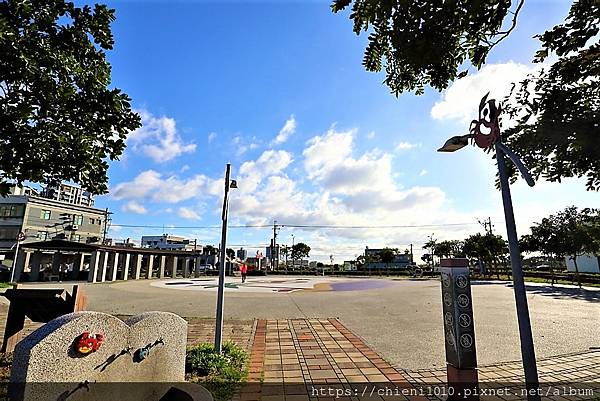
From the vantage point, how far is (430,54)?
2402 millimetres

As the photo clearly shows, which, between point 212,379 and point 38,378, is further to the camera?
point 212,379

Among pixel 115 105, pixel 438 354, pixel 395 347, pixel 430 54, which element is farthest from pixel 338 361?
pixel 115 105

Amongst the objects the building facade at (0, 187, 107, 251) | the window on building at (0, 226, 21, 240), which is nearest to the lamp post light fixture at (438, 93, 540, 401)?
the building facade at (0, 187, 107, 251)

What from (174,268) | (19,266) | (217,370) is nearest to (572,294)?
(217,370)

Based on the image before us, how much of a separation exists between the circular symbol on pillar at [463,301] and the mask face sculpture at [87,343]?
3700 millimetres

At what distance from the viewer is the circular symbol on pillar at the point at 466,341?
3645mm

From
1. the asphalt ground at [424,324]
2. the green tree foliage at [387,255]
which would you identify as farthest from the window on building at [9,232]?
the green tree foliage at [387,255]

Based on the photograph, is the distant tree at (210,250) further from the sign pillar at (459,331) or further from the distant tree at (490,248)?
the sign pillar at (459,331)

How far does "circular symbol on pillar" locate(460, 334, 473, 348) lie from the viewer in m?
3.64

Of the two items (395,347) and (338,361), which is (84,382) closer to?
(338,361)

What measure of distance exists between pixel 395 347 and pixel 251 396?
323 cm

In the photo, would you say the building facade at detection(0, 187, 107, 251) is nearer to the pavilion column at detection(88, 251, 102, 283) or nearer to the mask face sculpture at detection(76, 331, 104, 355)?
the pavilion column at detection(88, 251, 102, 283)

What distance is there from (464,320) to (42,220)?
171 ft

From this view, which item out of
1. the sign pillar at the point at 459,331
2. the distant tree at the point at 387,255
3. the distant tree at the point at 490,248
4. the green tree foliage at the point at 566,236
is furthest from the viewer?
the distant tree at the point at 387,255
